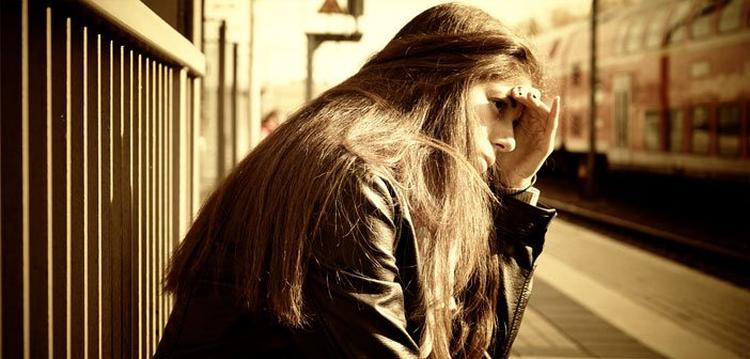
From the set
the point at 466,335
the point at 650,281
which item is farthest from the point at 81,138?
the point at 650,281

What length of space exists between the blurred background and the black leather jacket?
0.79 ft

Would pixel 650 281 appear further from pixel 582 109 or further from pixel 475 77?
pixel 582 109

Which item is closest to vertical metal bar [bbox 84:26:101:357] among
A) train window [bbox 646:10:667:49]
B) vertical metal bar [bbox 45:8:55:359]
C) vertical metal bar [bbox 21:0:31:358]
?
vertical metal bar [bbox 45:8:55:359]

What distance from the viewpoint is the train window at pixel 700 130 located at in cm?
1595

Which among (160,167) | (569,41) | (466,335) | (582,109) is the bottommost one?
(466,335)

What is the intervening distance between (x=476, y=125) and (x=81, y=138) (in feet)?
2.49

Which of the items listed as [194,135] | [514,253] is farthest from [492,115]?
[194,135]

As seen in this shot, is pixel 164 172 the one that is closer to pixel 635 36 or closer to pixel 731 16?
pixel 731 16

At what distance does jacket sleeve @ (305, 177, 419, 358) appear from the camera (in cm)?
124

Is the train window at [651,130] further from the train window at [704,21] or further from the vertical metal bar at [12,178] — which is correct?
the vertical metal bar at [12,178]

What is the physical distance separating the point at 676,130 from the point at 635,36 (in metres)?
3.04

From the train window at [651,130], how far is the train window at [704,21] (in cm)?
252

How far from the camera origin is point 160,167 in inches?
86.1

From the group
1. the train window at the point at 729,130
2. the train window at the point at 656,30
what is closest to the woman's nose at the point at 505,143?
the train window at the point at 729,130
